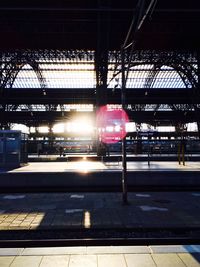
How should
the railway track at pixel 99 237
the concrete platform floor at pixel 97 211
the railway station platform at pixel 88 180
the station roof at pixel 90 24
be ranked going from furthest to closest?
the station roof at pixel 90 24 < the railway station platform at pixel 88 180 < the concrete platform floor at pixel 97 211 < the railway track at pixel 99 237

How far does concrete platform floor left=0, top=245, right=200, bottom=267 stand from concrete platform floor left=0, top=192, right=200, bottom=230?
134cm

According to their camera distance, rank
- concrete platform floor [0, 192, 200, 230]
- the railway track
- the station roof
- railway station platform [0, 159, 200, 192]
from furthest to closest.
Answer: the station roof < railway station platform [0, 159, 200, 192] < concrete platform floor [0, 192, 200, 230] < the railway track

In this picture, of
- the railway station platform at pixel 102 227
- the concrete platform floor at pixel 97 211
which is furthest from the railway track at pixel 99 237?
the concrete platform floor at pixel 97 211

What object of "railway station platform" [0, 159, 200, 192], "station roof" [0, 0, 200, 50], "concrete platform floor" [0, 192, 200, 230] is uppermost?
"station roof" [0, 0, 200, 50]

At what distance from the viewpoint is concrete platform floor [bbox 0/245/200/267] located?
219 inches

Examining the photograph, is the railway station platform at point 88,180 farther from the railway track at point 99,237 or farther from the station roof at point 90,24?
the station roof at point 90,24

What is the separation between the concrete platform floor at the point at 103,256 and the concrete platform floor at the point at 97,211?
4.39 ft

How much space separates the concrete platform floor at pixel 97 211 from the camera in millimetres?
7943

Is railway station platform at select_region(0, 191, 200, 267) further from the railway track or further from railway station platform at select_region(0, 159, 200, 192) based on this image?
railway station platform at select_region(0, 159, 200, 192)

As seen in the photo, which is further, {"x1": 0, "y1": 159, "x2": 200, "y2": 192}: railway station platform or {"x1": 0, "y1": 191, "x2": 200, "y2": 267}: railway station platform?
{"x1": 0, "y1": 159, "x2": 200, "y2": 192}: railway station platform

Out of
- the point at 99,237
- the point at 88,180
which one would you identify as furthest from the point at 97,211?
the point at 88,180

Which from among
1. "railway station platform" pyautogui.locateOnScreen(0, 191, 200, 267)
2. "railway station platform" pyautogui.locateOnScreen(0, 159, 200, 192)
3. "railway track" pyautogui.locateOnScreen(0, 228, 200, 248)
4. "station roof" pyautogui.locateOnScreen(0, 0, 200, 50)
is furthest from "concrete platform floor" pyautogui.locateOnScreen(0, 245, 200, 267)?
"station roof" pyautogui.locateOnScreen(0, 0, 200, 50)

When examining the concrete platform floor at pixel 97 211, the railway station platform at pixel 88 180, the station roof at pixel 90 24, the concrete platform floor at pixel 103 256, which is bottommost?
the concrete platform floor at pixel 103 256

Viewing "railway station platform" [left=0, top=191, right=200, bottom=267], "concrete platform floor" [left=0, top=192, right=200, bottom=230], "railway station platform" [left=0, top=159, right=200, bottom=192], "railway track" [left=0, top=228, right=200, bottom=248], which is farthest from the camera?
"railway station platform" [left=0, top=159, right=200, bottom=192]
